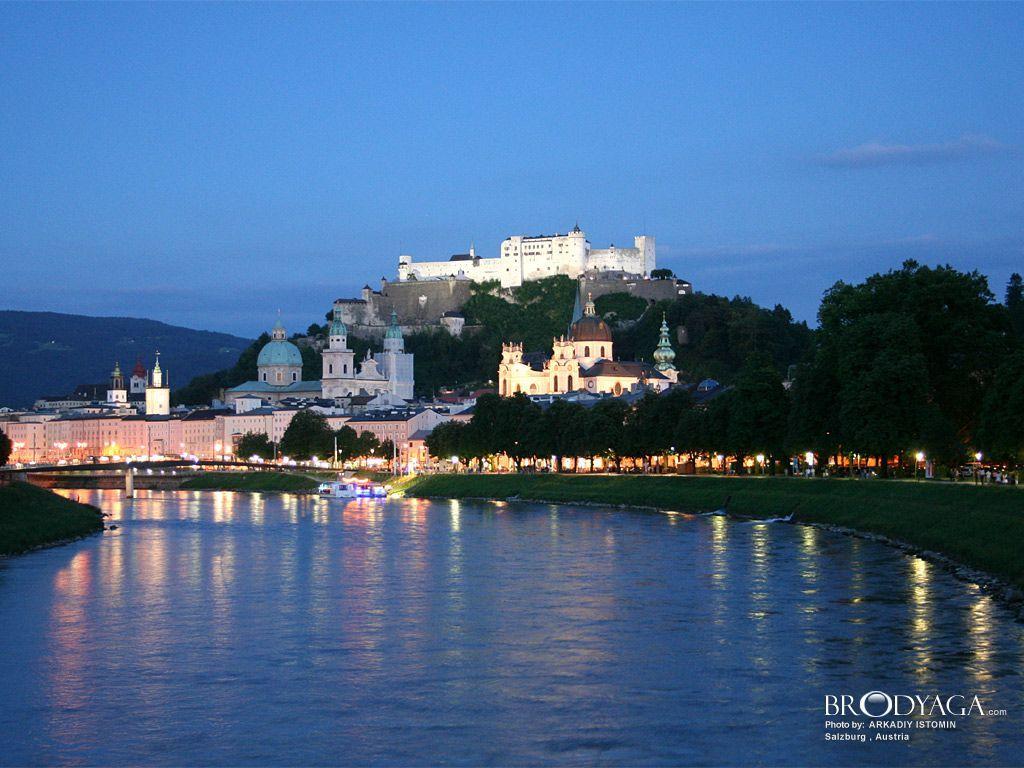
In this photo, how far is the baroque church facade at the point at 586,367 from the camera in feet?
393

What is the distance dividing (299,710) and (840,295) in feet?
129

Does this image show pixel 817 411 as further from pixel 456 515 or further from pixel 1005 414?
pixel 456 515

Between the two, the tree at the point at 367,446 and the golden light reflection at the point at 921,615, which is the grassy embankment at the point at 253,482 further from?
the golden light reflection at the point at 921,615

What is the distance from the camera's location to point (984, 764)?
18.0 metres

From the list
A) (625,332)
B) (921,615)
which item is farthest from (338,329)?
(921,615)

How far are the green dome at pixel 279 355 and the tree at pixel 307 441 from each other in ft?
122

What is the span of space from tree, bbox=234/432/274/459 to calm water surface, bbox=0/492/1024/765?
3268 inches

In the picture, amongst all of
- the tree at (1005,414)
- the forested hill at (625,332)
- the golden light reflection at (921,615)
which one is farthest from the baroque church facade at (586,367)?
the golden light reflection at (921,615)

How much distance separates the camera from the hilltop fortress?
147 meters

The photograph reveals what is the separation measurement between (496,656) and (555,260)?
127 m

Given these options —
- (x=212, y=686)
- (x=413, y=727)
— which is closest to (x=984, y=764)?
(x=413, y=727)

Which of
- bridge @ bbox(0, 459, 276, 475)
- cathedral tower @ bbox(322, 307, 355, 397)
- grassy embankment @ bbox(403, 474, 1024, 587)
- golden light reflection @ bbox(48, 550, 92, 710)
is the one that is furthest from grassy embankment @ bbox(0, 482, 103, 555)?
cathedral tower @ bbox(322, 307, 355, 397)

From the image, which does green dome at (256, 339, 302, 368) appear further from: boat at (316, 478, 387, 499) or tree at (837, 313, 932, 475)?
tree at (837, 313, 932, 475)

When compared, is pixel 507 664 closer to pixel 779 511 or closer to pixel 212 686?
pixel 212 686
